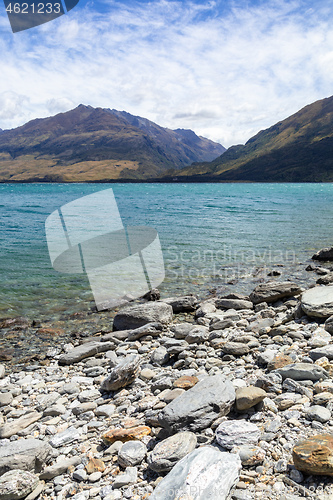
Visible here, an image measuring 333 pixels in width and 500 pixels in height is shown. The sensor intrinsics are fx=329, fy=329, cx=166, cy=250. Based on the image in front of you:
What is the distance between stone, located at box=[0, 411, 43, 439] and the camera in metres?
5.37

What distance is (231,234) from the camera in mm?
28375

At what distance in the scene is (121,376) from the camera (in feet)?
20.9

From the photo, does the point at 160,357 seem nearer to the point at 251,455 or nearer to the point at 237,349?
the point at 237,349

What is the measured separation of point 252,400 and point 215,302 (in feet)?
23.6

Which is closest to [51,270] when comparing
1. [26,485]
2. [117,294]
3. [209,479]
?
[117,294]

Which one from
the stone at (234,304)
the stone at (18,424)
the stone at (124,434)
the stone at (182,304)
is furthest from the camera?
the stone at (182,304)

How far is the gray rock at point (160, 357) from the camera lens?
740 cm

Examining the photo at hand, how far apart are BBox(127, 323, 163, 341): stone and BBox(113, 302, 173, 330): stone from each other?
593 millimetres

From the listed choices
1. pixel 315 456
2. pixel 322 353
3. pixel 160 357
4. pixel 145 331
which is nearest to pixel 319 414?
pixel 315 456

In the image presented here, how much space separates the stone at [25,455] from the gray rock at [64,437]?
1.10 ft

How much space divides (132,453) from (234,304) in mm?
7624

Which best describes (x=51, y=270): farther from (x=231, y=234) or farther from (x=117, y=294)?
(x=231, y=234)

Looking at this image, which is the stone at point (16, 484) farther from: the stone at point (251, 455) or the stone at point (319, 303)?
the stone at point (319, 303)

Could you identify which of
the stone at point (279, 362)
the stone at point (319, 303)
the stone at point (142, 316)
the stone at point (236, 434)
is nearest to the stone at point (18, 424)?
the stone at point (236, 434)
